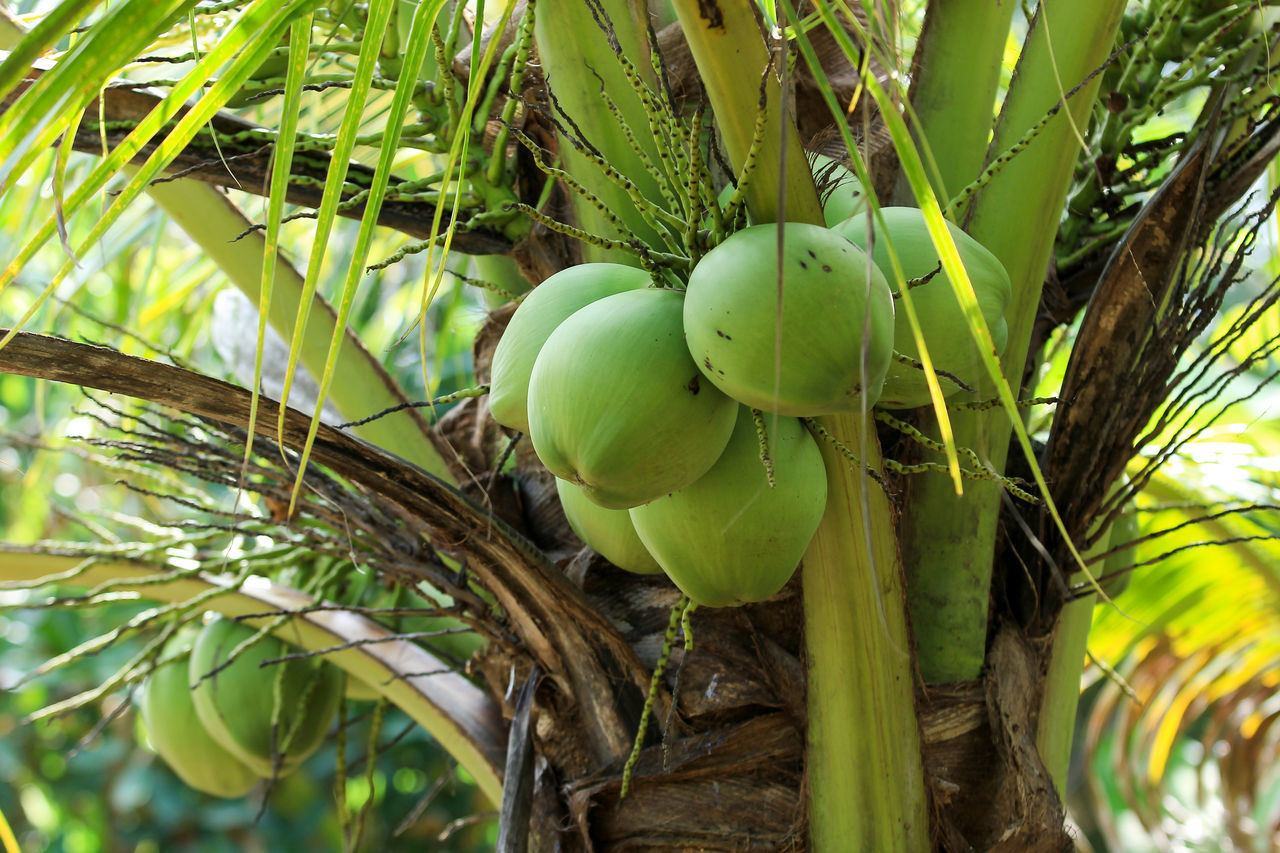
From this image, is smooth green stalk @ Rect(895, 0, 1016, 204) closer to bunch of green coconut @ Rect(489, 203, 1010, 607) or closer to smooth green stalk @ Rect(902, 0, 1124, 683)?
smooth green stalk @ Rect(902, 0, 1124, 683)

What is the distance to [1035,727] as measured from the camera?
1.09m

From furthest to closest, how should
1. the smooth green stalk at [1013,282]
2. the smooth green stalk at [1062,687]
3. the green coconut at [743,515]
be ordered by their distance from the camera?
the smooth green stalk at [1062,687], the smooth green stalk at [1013,282], the green coconut at [743,515]

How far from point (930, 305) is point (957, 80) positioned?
1.50ft

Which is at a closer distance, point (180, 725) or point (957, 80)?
point (957, 80)

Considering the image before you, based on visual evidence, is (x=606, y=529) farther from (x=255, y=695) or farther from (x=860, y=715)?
(x=255, y=695)

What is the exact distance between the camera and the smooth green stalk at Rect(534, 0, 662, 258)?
933 mm

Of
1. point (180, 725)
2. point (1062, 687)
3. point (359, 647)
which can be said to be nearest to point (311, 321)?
point (359, 647)

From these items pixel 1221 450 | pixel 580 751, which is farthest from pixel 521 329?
pixel 1221 450

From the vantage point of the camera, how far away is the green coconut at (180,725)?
1.53 m

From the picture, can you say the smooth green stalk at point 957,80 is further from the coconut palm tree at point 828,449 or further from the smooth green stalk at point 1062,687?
the smooth green stalk at point 1062,687

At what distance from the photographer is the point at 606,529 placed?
2.84ft

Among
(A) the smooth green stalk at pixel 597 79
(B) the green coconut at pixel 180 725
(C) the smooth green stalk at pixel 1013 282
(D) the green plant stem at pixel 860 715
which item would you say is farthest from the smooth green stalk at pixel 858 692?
(B) the green coconut at pixel 180 725

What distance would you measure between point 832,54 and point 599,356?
28.1 inches

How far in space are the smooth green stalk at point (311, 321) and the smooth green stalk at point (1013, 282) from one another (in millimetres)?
593
